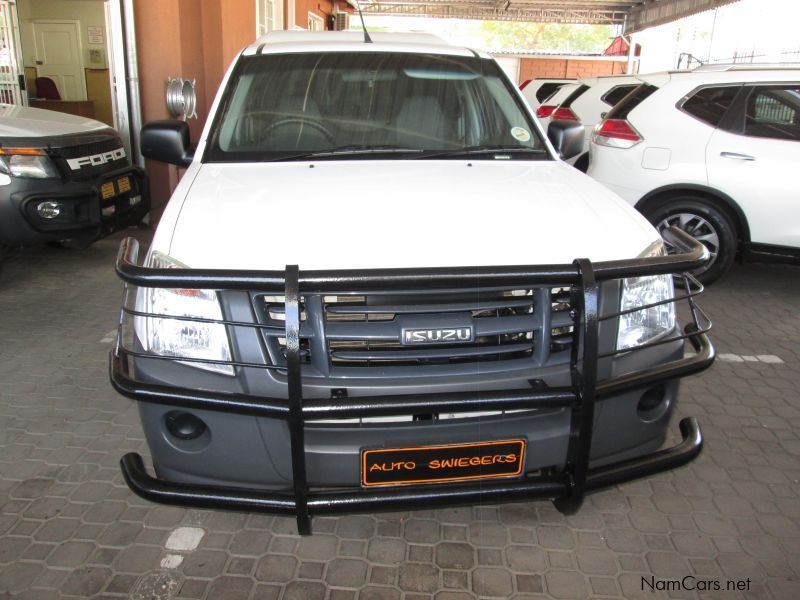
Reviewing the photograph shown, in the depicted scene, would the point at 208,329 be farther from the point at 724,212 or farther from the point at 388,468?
the point at 724,212

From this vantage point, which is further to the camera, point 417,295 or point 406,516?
point 406,516

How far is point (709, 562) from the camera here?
242 centimetres

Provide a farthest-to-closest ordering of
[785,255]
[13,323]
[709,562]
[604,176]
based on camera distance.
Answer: [604,176], [785,255], [13,323], [709,562]

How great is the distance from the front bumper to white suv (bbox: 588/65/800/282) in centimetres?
425

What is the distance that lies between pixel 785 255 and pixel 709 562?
150 inches

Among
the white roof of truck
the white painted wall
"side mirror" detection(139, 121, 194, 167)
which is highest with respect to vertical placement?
the white painted wall

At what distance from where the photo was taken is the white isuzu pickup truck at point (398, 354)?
6.21 feet

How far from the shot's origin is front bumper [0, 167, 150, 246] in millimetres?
4797

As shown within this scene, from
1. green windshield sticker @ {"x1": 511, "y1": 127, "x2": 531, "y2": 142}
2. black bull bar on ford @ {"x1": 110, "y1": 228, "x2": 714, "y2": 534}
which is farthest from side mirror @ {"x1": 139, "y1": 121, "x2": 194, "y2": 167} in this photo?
green windshield sticker @ {"x1": 511, "y1": 127, "x2": 531, "y2": 142}

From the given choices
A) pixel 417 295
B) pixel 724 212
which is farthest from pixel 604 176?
pixel 417 295

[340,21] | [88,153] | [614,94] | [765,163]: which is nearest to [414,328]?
[88,153]

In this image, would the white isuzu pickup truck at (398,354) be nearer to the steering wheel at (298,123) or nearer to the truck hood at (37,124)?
the steering wheel at (298,123)

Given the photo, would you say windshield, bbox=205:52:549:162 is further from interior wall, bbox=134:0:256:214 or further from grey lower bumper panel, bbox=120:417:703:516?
interior wall, bbox=134:0:256:214

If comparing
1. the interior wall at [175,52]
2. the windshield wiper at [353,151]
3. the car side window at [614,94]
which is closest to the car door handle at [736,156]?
the windshield wiper at [353,151]
